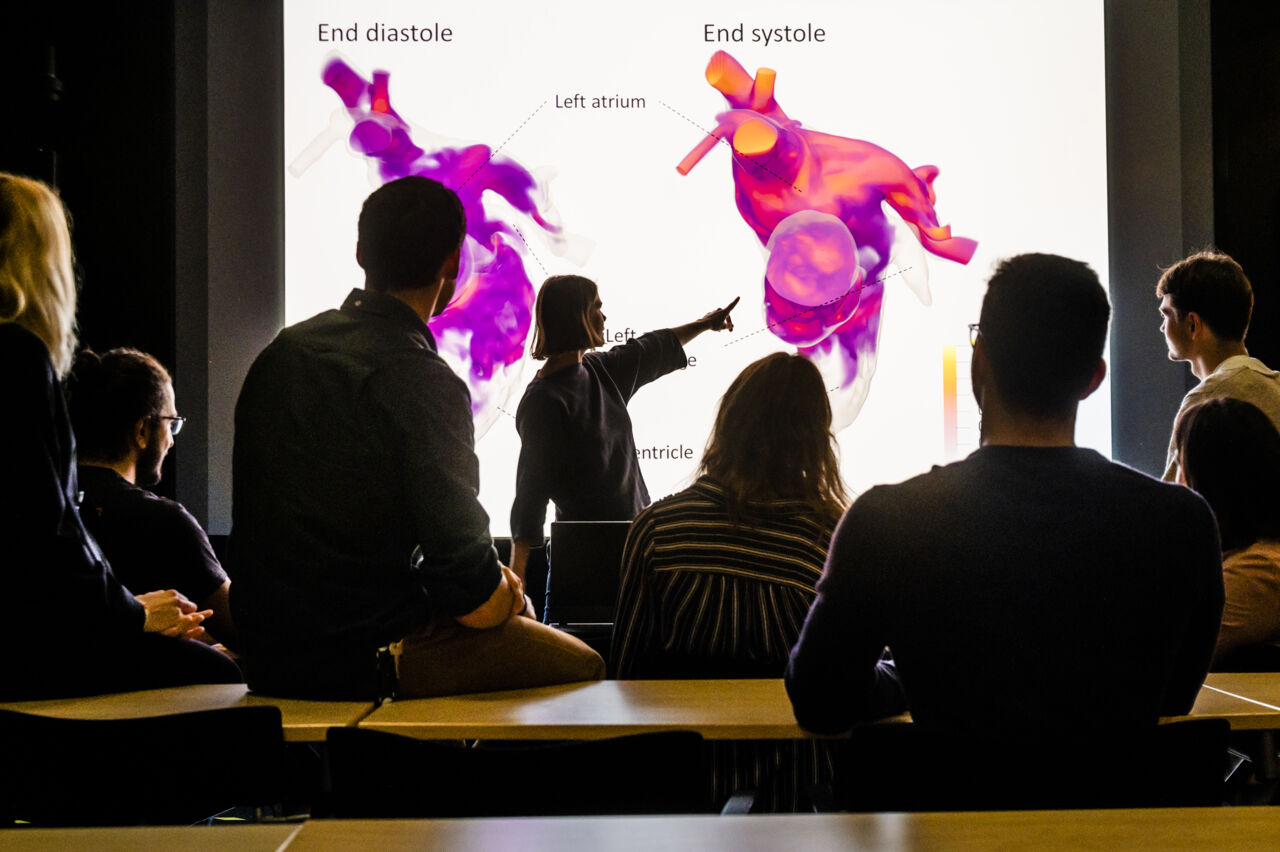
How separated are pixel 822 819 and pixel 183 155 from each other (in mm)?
3593

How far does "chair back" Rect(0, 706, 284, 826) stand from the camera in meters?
1.30

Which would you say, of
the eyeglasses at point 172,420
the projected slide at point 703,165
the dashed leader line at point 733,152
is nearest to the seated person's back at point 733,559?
the eyeglasses at point 172,420

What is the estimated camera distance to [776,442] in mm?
1875

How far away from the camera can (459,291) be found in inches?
156

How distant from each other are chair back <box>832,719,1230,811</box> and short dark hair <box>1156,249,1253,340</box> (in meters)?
2.24

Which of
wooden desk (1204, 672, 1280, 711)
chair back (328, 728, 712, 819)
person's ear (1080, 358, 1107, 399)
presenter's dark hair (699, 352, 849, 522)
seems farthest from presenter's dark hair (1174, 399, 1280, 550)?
chair back (328, 728, 712, 819)

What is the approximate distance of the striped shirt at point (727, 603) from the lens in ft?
5.74

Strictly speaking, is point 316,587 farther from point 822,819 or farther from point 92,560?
point 822,819

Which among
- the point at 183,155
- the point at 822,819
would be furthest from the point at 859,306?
the point at 822,819

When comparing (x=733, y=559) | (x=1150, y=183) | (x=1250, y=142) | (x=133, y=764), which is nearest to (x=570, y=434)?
(x=733, y=559)

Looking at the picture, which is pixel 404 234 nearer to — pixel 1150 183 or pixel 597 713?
pixel 597 713

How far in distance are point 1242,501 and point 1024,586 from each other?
1.14 metres

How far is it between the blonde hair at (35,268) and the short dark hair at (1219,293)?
2898 millimetres

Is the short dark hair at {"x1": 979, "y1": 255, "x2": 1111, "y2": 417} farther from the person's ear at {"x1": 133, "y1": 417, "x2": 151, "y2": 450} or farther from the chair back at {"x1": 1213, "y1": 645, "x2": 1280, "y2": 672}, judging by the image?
the person's ear at {"x1": 133, "y1": 417, "x2": 151, "y2": 450}
